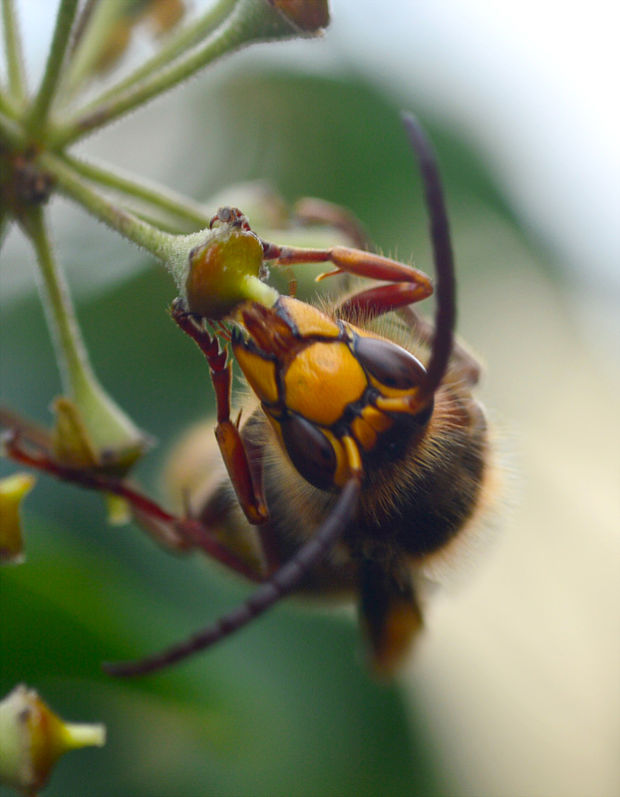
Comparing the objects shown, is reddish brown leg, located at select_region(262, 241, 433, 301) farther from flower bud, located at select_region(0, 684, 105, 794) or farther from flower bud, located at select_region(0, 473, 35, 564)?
flower bud, located at select_region(0, 684, 105, 794)

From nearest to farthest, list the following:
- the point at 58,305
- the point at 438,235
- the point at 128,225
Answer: the point at 438,235 < the point at 128,225 < the point at 58,305

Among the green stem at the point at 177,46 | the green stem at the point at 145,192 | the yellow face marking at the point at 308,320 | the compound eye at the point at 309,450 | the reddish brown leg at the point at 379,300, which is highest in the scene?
the green stem at the point at 177,46

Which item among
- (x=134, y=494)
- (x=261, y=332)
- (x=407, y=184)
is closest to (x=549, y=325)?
(x=407, y=184)

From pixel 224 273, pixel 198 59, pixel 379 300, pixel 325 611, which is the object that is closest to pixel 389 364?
pixel 379 300

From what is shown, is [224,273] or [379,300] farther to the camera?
[379,300]

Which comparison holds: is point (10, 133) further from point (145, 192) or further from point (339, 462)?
point (339, 462)

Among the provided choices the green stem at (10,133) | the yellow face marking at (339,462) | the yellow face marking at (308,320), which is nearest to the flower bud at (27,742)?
the yellow face marking at (339,462)

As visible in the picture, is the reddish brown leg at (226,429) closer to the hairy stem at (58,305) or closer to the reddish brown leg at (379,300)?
the reddish brown leg at (379,300)
